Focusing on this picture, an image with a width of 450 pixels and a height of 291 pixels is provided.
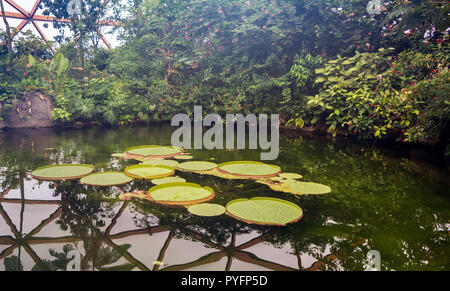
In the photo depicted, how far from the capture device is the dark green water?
1.93 metres

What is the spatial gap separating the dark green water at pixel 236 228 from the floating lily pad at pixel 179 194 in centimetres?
12

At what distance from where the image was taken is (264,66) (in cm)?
970

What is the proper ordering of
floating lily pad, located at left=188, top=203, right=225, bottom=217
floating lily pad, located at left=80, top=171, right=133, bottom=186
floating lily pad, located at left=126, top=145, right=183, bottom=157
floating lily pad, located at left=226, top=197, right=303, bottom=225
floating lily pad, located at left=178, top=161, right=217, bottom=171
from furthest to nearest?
floating lily pad, located at left=126, top=145, right=183, bottom=157 → floating lily pad, located at left=178, top=161, right=217, bottom=171 → floating lily pad, located at left=80, top=171, right=133, bottom=186 → floating lily pad, located at left=188, top=203, right=225, bottom=217 → floating lily pad, located at left=226, top=197, right=303, bottom=225

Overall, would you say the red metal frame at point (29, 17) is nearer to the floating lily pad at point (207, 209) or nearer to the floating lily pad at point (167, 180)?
the floating lily pad at point (167, 180)

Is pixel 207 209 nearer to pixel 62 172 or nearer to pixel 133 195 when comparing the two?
pixel 133 195

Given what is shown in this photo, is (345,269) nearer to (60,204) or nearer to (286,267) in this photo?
(286,267)

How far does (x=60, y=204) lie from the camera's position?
2.91 m

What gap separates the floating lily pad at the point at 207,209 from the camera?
262cm

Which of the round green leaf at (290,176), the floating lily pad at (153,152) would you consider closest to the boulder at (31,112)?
the floating lily pad at (153,152)

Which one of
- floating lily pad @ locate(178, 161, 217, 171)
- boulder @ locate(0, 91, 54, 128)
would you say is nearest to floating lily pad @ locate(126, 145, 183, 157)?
floating lily pad @ locate(178, 161, 217, 171)

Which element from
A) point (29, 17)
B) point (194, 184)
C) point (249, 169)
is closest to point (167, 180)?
point (194, 184)

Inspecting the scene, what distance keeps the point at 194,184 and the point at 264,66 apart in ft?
24.1

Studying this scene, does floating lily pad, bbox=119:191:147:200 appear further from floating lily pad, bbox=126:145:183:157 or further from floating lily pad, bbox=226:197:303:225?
floating lily pad, bbox=126:145:183:157
